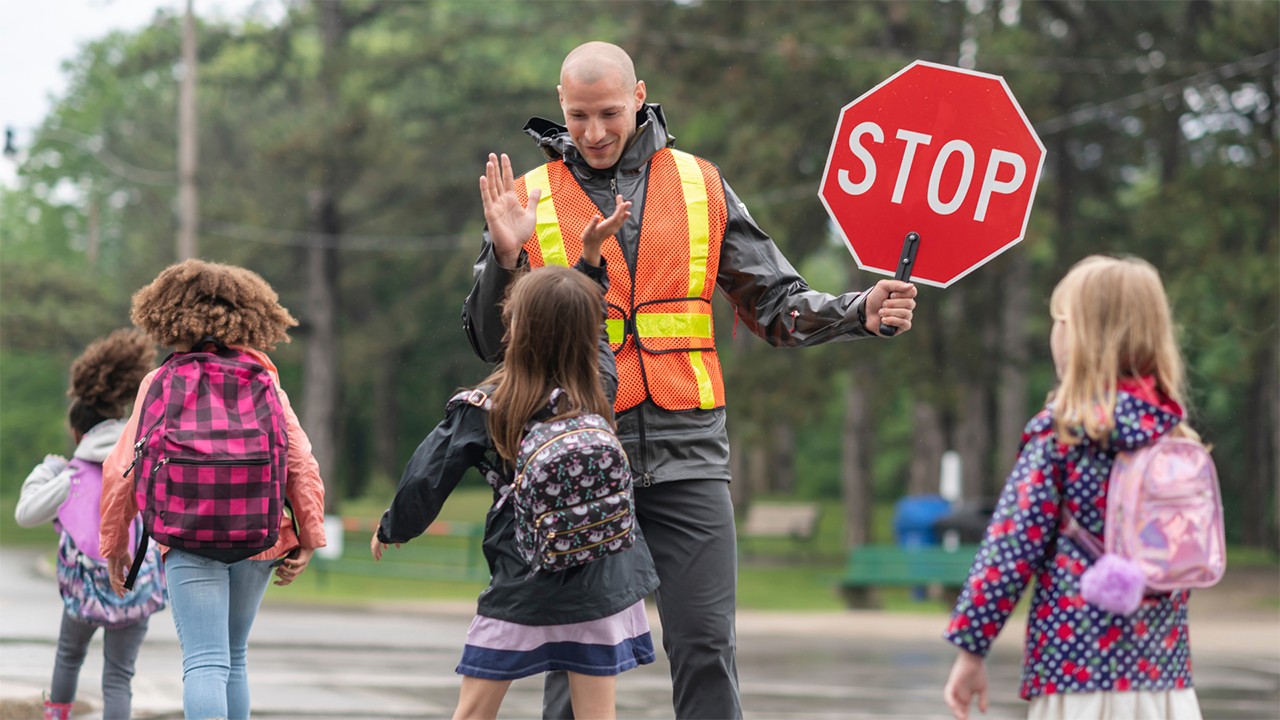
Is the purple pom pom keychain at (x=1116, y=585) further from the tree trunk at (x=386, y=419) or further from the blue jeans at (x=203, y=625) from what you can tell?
the tree trunk at (x=386, y=419)

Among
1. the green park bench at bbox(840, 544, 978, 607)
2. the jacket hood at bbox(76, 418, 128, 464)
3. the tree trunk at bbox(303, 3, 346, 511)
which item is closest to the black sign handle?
the jacket hood at bbox(76, 418, 128, 464)

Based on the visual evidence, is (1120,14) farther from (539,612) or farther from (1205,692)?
(539,612)

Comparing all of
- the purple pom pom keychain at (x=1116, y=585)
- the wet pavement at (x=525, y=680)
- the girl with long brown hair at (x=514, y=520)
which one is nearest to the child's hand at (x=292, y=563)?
the girl with long brown hair at (x=514, y=520)

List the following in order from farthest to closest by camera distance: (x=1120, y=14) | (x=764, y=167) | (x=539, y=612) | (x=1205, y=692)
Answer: (x=1120, y=14) → (x=764, y=167) → (x=1205, y=692) → (x=539, y=612)

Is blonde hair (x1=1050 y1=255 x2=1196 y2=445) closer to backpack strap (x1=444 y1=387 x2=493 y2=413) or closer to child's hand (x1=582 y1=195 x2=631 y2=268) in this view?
child's hand (x1=582 y1=195 x2=631 y2=268)

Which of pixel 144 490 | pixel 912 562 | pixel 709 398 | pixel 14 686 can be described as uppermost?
pixel 709 398

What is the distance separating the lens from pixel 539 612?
433 cm

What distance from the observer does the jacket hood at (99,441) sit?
20.8 ft

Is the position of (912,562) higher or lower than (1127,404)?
lower

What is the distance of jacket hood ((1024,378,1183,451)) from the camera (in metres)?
3.68

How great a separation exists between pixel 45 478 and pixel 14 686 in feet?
7.89

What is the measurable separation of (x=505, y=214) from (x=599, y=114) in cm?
40

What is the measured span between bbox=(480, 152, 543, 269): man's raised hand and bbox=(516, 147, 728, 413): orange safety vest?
90 mm

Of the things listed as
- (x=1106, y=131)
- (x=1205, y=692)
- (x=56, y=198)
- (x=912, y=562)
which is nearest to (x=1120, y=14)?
(x=1106, y=131)
